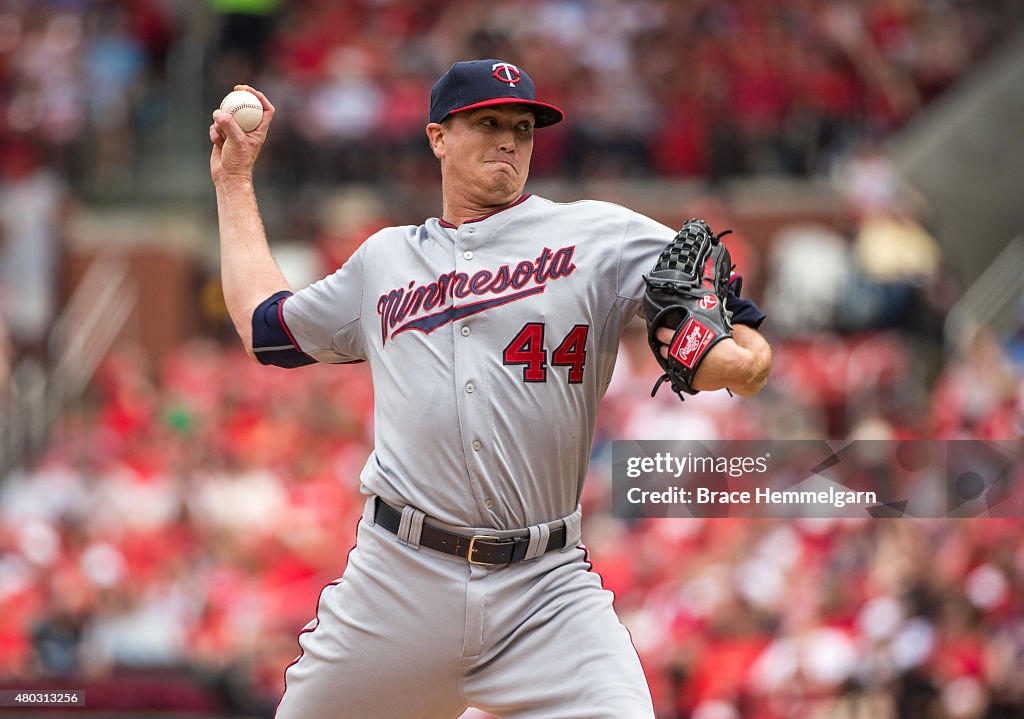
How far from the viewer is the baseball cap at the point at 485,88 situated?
11.5 feet

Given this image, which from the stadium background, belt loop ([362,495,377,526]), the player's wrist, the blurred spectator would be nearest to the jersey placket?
belt loop ([362,495,377,526])

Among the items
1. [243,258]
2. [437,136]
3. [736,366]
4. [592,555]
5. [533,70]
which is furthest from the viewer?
[533,70]

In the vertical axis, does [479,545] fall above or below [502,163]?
below

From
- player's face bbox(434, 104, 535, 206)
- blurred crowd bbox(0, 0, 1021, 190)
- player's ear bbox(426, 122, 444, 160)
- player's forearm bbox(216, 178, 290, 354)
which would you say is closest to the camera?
player's face bbox(434, 104, 535, 206)

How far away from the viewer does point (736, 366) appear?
3.21 metres

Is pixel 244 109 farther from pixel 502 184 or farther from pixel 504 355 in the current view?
pixel 504 355

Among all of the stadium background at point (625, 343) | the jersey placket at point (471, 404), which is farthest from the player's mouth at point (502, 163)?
the stadium background at point (625, 343)

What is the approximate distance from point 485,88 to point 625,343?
7.50 m

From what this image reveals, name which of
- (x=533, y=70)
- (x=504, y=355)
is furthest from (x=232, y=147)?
(x=533, y=70)

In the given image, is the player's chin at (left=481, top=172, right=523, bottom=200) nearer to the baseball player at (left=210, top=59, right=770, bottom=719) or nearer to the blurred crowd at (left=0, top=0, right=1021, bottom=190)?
the baseball player at (left=210, top=59, right=770, bottom=719)

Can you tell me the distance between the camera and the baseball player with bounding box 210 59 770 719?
3.45 meters

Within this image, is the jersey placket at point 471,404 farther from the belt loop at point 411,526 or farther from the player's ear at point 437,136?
the player's ear at point 437,136

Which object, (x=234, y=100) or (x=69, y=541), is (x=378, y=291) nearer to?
(x=234, y=100)

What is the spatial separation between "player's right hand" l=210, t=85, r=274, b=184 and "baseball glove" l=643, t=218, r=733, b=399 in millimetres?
1204
